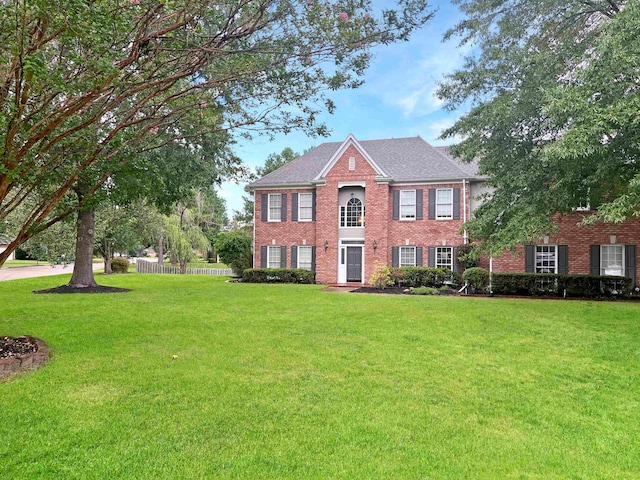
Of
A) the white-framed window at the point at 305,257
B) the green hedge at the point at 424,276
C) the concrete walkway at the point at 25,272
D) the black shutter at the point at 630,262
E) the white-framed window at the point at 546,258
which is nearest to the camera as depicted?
the black shutter at the point at 630,262

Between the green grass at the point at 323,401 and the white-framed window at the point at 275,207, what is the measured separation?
41.7ft

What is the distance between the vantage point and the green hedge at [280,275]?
66.4 ft

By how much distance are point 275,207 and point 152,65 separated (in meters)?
15.7

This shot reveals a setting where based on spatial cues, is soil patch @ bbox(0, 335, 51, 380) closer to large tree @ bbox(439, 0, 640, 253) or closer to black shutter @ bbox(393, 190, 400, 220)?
large tree @ bbox(439, 0, 640, 253)

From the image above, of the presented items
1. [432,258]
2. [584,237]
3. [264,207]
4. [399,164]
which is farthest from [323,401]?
[264,207]

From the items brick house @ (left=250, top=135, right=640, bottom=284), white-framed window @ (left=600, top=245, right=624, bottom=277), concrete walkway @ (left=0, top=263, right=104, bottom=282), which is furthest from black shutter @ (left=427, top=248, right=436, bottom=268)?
concrete walkway @ (left=0, top=263, right=104, bottom=282)

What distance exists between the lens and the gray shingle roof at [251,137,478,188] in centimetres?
1934

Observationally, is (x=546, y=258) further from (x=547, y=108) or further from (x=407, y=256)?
(x=547, y=108)

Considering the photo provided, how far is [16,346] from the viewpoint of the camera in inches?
252

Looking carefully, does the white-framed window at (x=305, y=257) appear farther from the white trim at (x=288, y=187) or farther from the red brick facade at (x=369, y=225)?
the white trim at (x=288, y=187)

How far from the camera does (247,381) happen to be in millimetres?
5188

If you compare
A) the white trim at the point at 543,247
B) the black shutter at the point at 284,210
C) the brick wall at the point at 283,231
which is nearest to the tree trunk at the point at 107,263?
the brick wall at the point at 283,231

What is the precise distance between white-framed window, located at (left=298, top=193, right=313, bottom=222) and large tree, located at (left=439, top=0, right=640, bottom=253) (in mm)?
9158

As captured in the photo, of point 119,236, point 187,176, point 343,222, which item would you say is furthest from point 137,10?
point 119,236
